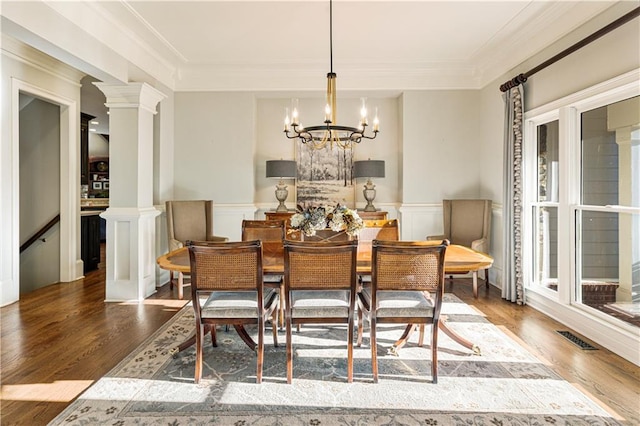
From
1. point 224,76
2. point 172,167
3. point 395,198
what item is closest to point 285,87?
point 224,76

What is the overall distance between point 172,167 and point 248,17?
2457mm

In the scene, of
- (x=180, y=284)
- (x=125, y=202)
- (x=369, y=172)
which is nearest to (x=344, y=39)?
(x=369, y=172)

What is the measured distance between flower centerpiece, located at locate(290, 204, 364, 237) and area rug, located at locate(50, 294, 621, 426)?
922mm

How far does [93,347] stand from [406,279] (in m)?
2.47

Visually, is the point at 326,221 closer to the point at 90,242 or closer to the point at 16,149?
the point at 16,149

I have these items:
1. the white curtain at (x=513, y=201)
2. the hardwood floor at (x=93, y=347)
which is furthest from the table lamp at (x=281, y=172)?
the white curtain at (x=513, y=201)

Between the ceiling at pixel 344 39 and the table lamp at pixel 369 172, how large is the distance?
3.47ft

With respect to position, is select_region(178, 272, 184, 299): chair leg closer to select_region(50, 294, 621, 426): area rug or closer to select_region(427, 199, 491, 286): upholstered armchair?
select_region(50, 294, 621, 426): area rug

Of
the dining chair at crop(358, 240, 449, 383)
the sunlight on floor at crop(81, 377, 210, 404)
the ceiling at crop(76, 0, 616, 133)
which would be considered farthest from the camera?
the ceiling at crop(76, 0, 616, 133)

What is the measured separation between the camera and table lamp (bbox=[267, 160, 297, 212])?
492 cm

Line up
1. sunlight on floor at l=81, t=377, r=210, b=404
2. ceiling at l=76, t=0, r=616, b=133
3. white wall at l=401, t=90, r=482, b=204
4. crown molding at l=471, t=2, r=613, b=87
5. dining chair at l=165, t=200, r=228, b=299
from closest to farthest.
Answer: sunlight on floor at l=81, t=377, r=210, b=404, crown molding at l=471, t=2, r=613, b=87, ceiling at l=76, t=0, r=616, b=133, dining chair at l=165, t=200, r=228, b=299, white wall at l=401, t=90, r=482, b=204

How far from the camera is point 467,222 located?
4.68m

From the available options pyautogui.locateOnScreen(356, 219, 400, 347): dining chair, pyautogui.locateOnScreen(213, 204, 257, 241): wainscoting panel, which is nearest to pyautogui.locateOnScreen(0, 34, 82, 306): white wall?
pyautogui.locateOnScreen(213, 204, 257, 241): wainscoting panel

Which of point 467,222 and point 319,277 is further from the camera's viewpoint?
point 467,222
